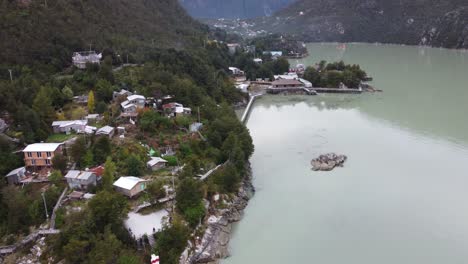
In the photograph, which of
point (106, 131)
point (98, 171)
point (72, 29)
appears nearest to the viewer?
point (98, 171)

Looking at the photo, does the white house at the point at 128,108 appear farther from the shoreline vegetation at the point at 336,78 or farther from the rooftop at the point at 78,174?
the shoreline vegetation at the point at 336,78

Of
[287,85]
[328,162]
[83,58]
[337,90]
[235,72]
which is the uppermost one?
[83,58]

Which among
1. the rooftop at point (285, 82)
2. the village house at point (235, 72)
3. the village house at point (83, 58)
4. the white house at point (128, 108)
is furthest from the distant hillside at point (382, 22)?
the white house at point (128, 108)

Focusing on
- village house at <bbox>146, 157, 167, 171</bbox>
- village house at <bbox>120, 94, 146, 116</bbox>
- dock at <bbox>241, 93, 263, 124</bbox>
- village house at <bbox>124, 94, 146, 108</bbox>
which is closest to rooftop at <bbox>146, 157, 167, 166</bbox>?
village house at <bbox>146, 157, 167, 171</bbox>

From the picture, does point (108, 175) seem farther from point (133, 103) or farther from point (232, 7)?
point (232, 7)

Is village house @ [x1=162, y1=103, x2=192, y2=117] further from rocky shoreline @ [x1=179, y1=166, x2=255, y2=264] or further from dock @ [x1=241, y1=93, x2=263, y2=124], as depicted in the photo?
dock @ [x1=241, y1=93, x2=263, y2=124]

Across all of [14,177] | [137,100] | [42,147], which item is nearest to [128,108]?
[137,100]
